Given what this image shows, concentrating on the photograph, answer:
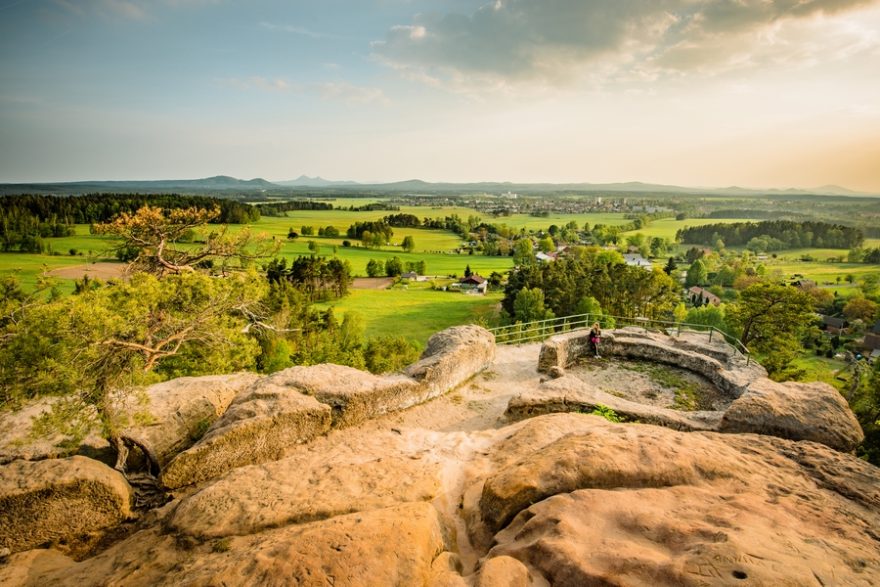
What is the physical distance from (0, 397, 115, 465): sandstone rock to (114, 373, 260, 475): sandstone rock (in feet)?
2.03

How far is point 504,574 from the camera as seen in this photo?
4.39 metres

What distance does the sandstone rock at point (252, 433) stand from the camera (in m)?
7.82

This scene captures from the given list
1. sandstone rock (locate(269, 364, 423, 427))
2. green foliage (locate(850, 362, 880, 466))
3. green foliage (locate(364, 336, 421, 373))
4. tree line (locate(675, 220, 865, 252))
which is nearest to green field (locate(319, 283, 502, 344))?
green foliage (locate(364, 336, 421, 373))

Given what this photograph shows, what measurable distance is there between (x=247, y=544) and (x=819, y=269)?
146119mm

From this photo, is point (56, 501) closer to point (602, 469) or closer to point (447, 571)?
point (447, 571)

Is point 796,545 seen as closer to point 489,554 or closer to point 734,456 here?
point 734,456

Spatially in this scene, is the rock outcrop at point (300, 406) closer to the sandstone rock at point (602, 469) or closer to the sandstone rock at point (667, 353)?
the sandstone rock at point (667, 353)

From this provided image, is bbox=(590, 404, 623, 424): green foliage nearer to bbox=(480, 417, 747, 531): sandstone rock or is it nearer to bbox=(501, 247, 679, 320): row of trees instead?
bbox=(480, 417, 747, 531): sandstone rock

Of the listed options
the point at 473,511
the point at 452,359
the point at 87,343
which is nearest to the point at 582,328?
the point at 452,359

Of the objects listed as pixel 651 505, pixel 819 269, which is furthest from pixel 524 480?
pixel 819 269

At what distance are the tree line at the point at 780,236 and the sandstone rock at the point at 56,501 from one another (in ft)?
556

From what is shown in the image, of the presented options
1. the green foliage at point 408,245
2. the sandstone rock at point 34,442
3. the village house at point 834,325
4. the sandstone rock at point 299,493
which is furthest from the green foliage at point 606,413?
the green foliage at point 408,245

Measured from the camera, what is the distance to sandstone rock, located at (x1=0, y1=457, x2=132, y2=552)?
21.7ft

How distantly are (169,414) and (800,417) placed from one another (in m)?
13.4
